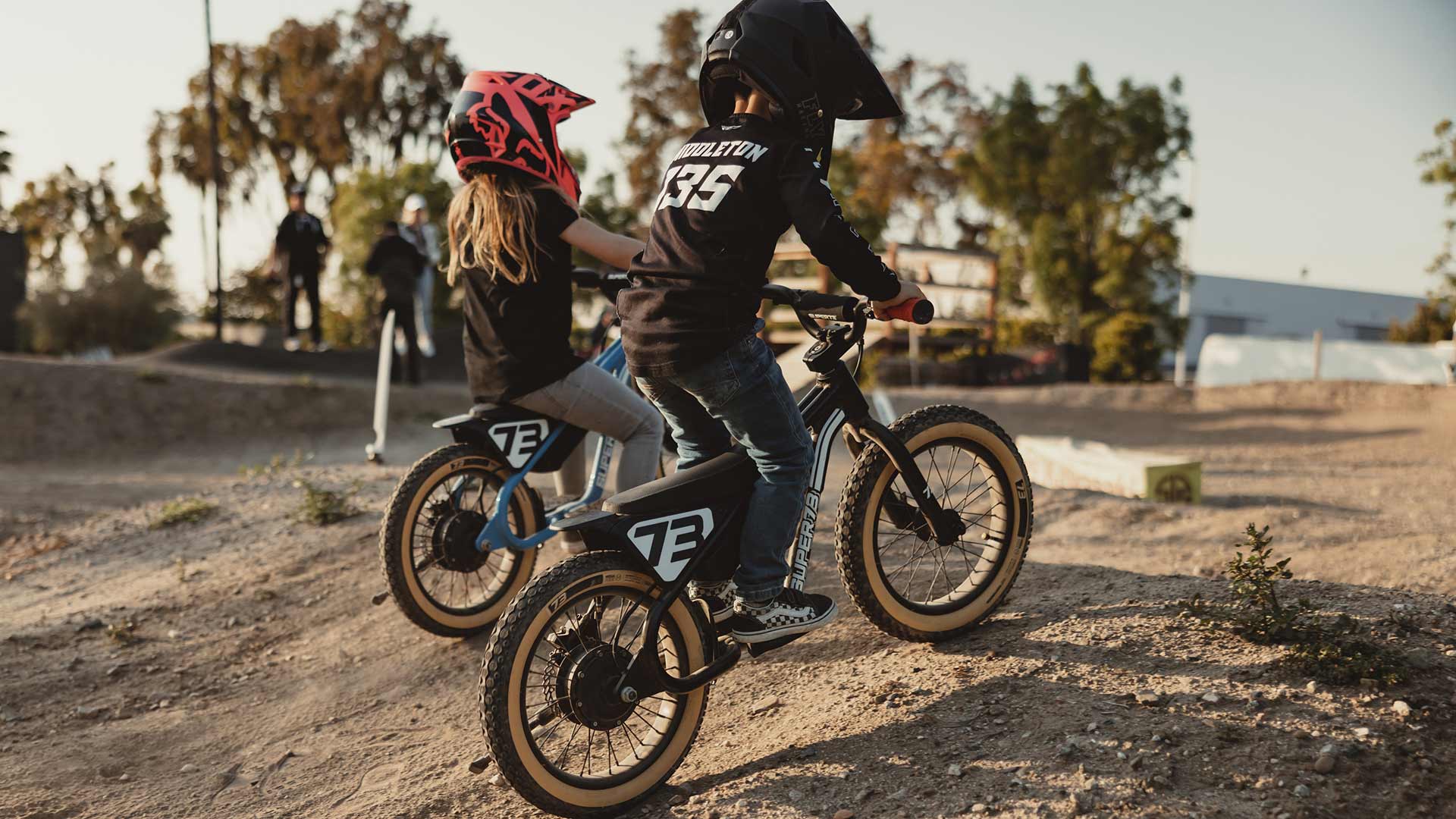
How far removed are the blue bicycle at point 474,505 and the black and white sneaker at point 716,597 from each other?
1.20 metres

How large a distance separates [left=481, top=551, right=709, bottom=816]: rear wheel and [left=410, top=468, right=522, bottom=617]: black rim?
1.31 m

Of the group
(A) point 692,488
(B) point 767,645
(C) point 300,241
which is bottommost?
(B) point 767,645

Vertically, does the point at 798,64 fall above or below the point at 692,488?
above

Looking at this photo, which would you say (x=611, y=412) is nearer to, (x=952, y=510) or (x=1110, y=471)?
(x=952, y=510)

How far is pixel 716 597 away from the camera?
135 inches

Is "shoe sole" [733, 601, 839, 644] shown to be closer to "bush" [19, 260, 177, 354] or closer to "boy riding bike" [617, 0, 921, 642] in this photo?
"boy riding bike" [617, 0, 921, 642]

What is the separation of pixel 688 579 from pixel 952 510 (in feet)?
3.69

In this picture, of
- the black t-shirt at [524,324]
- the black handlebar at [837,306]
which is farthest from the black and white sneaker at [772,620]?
the black t-shirt at [524,324]

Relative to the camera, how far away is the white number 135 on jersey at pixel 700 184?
3096 millimetres

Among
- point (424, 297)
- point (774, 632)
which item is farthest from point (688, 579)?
point (424, 297)

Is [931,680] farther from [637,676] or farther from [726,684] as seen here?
[637,676]

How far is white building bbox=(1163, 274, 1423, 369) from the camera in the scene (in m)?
54.6

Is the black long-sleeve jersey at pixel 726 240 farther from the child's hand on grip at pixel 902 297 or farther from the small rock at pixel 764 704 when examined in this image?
the small rock at pixel 764 704

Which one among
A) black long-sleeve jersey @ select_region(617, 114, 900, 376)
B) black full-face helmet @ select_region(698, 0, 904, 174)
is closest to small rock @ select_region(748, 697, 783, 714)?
black long-sleeve jersey @ select_region(617, 114, 900, 376)
